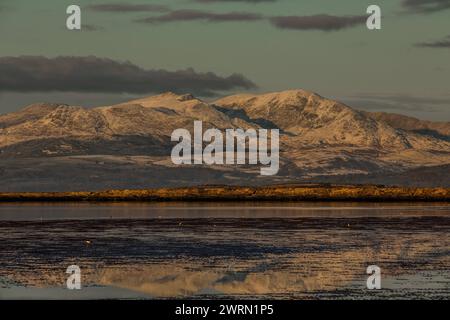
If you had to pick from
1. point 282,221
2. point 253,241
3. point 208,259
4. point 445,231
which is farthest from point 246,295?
point 282,221

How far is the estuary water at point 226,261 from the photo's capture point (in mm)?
43062

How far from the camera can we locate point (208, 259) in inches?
2203

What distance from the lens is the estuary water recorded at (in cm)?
4306

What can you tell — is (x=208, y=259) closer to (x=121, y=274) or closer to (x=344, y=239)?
(x=121, y=274)

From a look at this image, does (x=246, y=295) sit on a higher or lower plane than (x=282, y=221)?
higher

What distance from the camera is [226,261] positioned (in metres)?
54.9

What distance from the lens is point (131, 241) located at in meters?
69.9

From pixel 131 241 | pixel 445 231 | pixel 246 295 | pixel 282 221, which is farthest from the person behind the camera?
pixel 282 221
